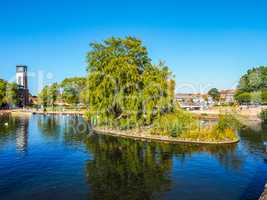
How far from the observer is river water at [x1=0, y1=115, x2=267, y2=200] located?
74.0 feet

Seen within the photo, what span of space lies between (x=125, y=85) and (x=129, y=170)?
1062 inches

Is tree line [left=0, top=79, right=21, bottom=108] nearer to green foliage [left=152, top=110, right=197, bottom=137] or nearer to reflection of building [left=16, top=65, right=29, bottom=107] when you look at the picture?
reflection of building [left=16, top=65, right=29, bottom=107]

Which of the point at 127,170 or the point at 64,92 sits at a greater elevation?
the point at 64,92

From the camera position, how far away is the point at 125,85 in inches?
2110

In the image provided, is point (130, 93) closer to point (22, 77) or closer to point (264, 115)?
point (264, 115)

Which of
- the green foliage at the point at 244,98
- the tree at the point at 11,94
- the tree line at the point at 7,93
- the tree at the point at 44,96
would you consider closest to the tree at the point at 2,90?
the tree line at the point at 7,93

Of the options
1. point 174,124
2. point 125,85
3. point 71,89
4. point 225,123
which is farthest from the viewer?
point 71,89

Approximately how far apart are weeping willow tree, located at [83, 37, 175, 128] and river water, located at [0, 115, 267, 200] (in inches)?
393

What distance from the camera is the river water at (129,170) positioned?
74.0 ft

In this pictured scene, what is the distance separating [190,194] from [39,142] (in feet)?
95.5

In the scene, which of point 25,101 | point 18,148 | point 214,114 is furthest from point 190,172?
point 25,101

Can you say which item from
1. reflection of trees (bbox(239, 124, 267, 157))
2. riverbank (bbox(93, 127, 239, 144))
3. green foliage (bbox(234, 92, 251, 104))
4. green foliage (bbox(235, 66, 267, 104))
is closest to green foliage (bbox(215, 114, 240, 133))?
riverbank (bbox(93, 127, 239, 144))

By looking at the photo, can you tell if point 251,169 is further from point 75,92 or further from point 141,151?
point 75,92

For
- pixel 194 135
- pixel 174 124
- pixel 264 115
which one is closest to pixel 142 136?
pixel 174 124
